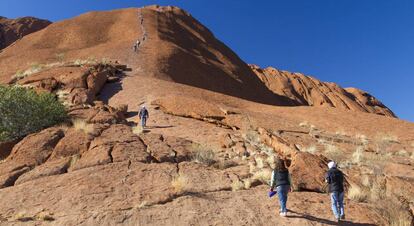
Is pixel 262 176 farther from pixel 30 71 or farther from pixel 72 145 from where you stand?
pixel 30 71

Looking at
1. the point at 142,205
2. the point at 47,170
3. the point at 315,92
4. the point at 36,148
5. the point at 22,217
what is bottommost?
the point at 22,217

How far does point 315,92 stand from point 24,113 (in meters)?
80.0

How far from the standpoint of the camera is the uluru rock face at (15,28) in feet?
263

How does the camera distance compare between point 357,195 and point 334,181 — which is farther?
point 357,195

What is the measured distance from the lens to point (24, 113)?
1719cm

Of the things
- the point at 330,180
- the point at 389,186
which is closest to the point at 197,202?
the point at 330,180

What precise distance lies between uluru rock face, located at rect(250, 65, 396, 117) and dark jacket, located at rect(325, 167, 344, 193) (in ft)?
236

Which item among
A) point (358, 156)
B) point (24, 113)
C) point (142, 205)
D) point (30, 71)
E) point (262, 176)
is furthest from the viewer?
point (30, 71)

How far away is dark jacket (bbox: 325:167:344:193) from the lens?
406 inches

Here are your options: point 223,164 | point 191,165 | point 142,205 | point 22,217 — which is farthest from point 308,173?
point 22,217

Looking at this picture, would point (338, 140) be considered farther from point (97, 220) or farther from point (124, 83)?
point (124, 83)

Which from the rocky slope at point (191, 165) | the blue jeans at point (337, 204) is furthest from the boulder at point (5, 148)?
the blue jeans at point (337, 204)

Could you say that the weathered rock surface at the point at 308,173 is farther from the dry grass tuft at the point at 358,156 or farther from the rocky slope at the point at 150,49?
the rocky slope at the point at 150,49

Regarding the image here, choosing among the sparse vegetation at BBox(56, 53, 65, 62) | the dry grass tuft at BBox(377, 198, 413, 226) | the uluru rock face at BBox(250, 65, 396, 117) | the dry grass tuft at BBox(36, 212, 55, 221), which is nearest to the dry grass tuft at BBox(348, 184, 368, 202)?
the dry grass tuft at BBox(377, 198, 413, 226)
